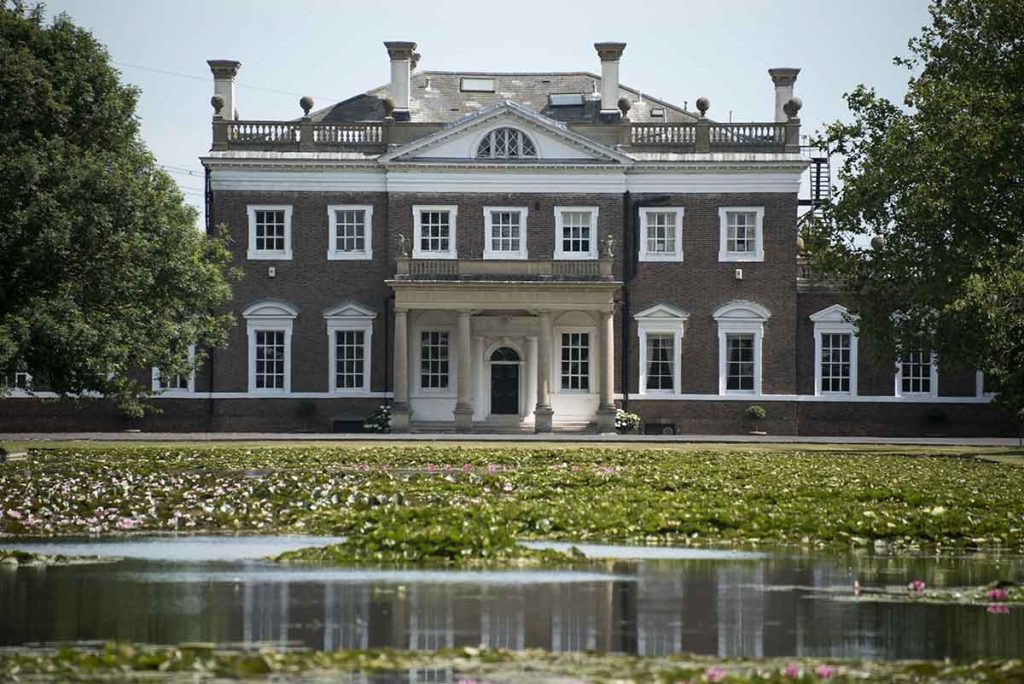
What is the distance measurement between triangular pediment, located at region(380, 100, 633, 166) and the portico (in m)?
4.52

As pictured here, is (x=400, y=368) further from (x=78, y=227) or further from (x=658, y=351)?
(x=78, y=227)

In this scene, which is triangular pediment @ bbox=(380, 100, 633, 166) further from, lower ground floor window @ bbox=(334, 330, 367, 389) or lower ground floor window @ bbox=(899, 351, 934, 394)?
lower ground floor window @ bbox=(899, 351, 934, 394)

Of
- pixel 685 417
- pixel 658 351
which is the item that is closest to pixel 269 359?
pixel 658 351

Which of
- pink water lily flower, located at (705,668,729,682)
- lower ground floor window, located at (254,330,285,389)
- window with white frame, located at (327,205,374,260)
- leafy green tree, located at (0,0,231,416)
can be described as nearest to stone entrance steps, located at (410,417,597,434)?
lower ground floor window, located at (254,330,285,389)

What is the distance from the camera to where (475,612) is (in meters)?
13.6

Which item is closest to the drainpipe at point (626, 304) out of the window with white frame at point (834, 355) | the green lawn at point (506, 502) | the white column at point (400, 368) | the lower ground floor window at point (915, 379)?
the window with white frame at point (834, 355)

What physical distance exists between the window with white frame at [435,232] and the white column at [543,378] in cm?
422

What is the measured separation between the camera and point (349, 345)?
61.1m

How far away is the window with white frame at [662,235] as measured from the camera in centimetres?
6059

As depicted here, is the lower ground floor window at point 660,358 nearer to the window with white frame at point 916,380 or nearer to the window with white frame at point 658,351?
the window with white frame at point 658,351

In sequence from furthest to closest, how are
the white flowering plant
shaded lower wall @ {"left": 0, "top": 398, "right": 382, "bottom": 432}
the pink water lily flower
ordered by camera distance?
shaded lower wall @ {"left": 0, "top": 398, "right": 382, "bottom": 432}
the white flowering plant
the pink water lily flower

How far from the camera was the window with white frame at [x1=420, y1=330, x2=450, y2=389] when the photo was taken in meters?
60.8

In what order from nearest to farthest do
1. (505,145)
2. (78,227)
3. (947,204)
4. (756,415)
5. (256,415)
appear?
(78,227), (947,204), (756,415), (505,145), (256,415)

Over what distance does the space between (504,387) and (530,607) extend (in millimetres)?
47168
